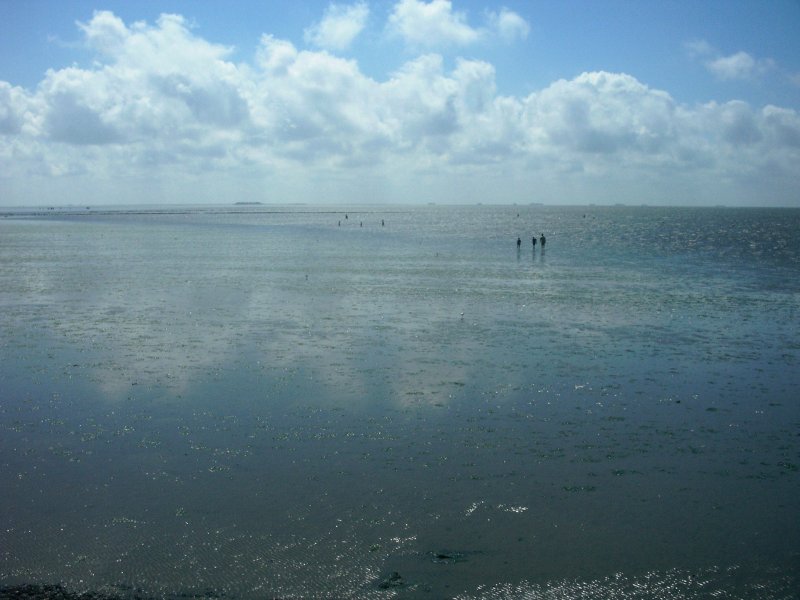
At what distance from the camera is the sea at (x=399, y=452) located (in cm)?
1270

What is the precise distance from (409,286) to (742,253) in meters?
58.4

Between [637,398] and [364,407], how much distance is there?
9.83 meters

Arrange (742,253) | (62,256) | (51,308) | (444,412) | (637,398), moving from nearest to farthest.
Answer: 1. (444,412)
2. (637,398)
3. (51,308)
4. (62,256)
5. (742,253)

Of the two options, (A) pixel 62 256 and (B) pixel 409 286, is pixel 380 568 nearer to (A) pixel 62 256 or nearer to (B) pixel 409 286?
(B) pixel 409 286

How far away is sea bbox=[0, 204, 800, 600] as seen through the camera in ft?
41.7

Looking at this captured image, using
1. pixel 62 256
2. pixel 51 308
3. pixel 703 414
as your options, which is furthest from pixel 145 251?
pixel 703 414

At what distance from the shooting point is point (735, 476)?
16.8 meters

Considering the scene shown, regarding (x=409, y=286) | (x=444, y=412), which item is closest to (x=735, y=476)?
(x=444, y=412)

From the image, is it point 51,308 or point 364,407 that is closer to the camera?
point 364,407

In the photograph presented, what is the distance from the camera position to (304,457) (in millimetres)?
17797

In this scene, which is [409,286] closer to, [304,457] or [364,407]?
[364,407]

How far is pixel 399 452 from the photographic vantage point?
1811 cm

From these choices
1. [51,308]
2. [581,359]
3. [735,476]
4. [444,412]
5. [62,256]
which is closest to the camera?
[735,476]

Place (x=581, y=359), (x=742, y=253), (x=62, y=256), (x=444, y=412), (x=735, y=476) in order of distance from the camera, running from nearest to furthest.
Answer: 1. (x=735, y=476)
2. (x=444, y=412)
3. (x=581, y=359)
4. (x=62, y=256)
5. (x=742, y=253)
